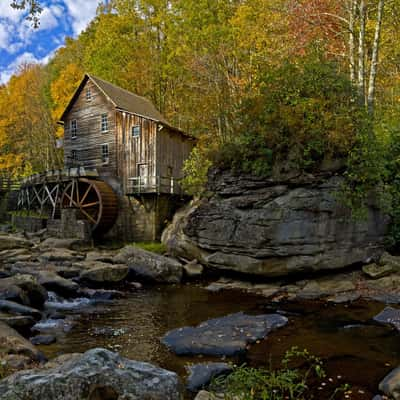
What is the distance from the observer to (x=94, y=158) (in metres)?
21.3

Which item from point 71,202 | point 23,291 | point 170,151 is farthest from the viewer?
point 170,151

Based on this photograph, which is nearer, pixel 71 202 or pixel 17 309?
pixel 17 309

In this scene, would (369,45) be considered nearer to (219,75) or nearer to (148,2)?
(219,75)

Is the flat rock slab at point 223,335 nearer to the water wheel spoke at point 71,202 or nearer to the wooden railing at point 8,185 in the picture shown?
the water wheel spoke at point 71,202

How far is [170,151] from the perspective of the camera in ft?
67.0

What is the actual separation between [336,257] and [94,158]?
15.3 m

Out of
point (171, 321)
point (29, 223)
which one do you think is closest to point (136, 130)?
point (29, 223)

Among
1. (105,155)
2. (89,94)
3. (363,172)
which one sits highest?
(89,94)

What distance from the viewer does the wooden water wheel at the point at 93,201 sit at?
61.5 ft

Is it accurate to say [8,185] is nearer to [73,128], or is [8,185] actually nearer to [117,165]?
[73,128]

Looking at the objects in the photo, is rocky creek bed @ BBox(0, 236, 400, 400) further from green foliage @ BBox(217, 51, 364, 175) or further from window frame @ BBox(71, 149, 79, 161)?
window frame @ BBox(71, 149, 79, 161)

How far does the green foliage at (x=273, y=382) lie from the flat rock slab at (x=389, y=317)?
263 cm

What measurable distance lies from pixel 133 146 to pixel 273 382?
17792 mm

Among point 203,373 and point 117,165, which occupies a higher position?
point 117,165
